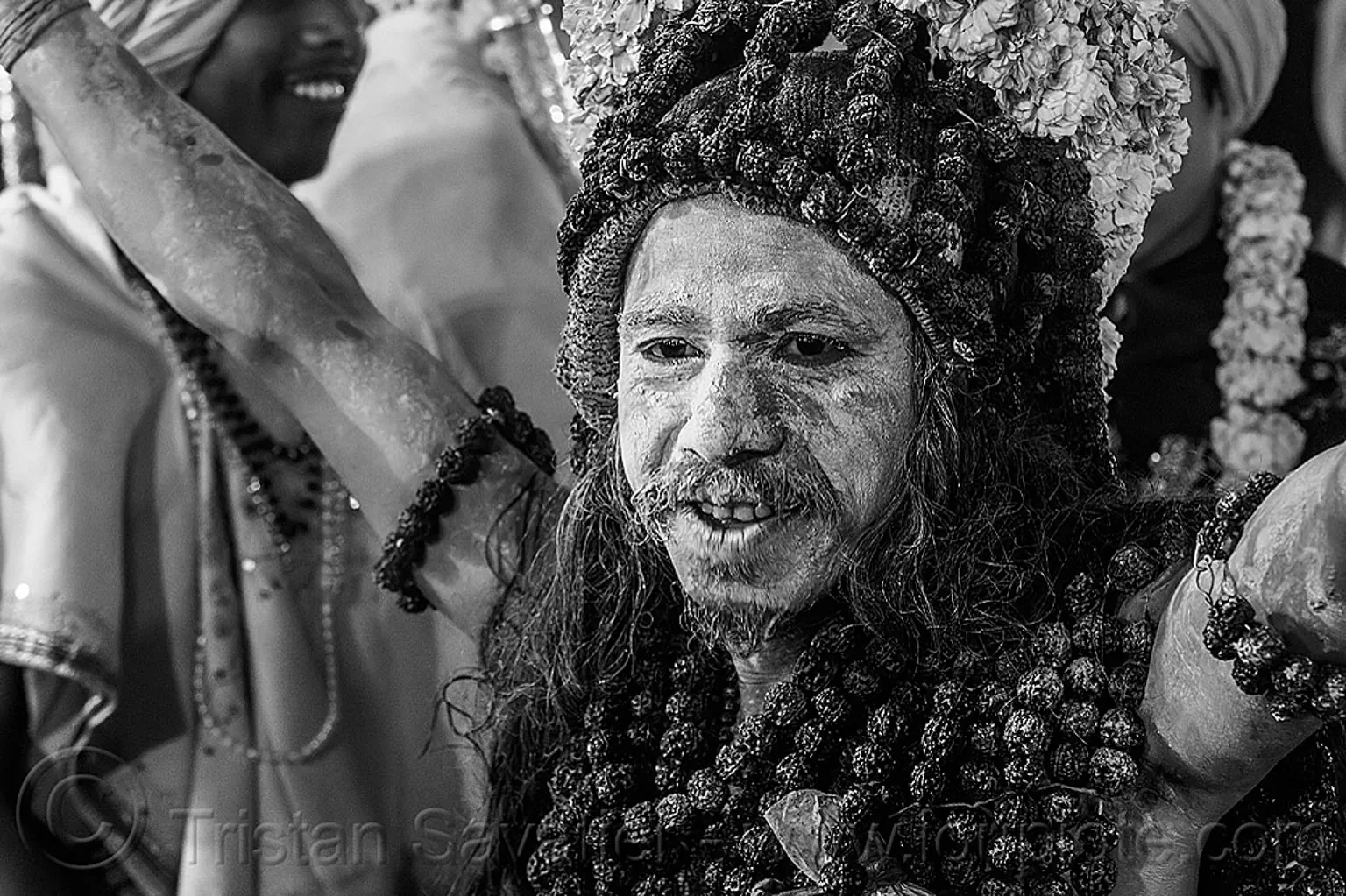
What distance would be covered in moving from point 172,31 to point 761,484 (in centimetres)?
109

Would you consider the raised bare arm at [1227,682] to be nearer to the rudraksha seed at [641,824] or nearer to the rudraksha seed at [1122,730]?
the rudraksha seed at [1122,730]

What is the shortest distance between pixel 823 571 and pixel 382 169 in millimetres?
1146

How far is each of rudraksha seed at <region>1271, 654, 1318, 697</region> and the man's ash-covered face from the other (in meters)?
0.31

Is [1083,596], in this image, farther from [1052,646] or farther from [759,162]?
[759,162]

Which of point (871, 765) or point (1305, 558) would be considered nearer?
point (1305, 558)

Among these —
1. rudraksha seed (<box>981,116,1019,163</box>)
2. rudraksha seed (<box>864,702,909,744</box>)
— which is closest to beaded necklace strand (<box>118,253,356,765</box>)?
rudraksha seed (<box>864,702,909,744</box>)

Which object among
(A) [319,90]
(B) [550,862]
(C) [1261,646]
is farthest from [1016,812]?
(A) [319,90]

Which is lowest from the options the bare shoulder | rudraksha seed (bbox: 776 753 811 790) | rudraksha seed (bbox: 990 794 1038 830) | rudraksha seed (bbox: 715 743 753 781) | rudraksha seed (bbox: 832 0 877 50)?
rudraksha seed (bbox: 715 743 753 781)

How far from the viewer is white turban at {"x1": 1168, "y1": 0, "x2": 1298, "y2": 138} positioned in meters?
1.83

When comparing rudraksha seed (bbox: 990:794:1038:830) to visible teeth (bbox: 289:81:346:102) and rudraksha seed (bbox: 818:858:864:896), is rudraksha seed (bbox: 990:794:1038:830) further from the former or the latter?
visible teeth (bbox: 289:81:346:102)

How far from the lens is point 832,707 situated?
48.2 inches

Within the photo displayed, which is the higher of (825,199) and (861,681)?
(825,199)

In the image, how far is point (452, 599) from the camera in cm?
152

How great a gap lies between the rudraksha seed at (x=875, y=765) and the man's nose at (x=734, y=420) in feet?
0.65
